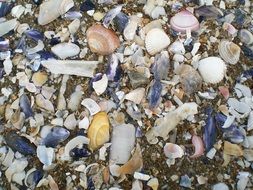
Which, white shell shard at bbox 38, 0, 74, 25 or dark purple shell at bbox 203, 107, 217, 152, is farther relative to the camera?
white shell shard at bbox 38, 0, 74, 25

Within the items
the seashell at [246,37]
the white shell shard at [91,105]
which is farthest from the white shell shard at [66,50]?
the seashell at [246,37]

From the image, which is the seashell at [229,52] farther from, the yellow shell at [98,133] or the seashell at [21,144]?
the seashell at [21,144]

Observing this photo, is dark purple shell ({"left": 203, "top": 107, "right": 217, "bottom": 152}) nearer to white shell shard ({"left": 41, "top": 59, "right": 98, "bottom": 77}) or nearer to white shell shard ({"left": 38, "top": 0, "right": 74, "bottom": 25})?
white shell shard ({"left": 41, "top": 59, "right": 98, "bottom": 77})

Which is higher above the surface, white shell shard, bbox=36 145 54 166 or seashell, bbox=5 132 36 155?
seashell, bbox=5 132 36 155

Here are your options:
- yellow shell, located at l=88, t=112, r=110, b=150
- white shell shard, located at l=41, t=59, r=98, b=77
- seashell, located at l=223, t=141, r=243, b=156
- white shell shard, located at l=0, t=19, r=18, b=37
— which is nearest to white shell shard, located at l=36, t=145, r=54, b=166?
yellow shell, located at l=88, t=112, r=110, b=150

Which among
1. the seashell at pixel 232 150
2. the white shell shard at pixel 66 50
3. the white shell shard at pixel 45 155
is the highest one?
the white shell shard at pixel 66 50

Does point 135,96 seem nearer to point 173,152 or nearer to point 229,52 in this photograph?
point 173,152

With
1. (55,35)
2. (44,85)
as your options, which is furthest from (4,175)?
(55,35)
